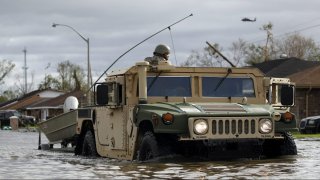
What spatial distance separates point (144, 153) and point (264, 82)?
293cm

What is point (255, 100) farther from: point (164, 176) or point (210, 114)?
point (164, 176)

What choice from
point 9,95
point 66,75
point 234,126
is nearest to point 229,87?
point 234,126

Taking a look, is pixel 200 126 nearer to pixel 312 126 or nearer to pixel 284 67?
A: pixel 312 126

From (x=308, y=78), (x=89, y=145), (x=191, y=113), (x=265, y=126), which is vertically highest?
(x=308, y=78)

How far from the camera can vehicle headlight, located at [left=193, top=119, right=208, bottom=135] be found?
41.4 feet

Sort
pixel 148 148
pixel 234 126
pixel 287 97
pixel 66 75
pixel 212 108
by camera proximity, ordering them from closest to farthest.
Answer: pixel 234 126 → pixel 212 108 → pixel 148 148 → pixel 287 97 → pixel 66 75

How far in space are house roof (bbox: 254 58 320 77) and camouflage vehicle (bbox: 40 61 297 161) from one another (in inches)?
1488

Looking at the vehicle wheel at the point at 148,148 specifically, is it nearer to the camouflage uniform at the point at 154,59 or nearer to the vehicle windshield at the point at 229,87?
the camouflage uniform at the point at 154,59

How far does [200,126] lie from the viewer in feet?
41.5

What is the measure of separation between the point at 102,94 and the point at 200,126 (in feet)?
8.38

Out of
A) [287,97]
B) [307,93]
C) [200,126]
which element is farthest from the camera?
[307,93]

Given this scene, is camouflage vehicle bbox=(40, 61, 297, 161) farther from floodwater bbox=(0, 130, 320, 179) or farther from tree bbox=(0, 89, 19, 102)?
tree bbox=(0, 89, 19, 102)

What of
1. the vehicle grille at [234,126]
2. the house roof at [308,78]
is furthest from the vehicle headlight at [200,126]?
the house roof at [308,78]

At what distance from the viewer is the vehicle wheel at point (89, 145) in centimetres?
1636
